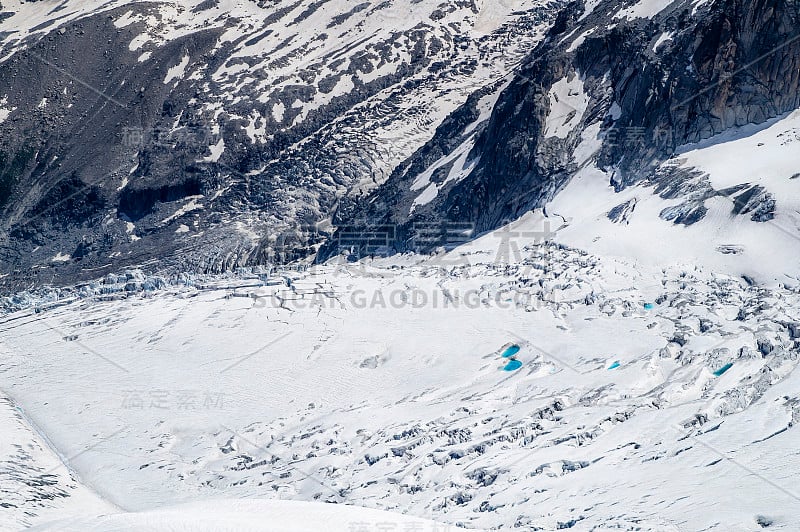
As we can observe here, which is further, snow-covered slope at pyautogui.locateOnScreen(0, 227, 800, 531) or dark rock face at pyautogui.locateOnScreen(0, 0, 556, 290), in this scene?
dark rock face at pyautogui.locateOnScreen(0, 0, 556, 290)

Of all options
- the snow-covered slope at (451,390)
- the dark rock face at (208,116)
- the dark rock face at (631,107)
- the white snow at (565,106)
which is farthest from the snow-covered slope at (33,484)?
the white snow at (565,106)

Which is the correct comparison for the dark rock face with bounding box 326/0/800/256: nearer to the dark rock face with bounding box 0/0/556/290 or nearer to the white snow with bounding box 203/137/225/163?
the dark rock face with bounding box 0/0/556/290

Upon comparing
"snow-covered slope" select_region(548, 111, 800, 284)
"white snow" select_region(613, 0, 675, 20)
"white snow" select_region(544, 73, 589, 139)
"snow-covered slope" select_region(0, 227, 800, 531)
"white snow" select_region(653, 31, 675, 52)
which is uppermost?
"white snow" select_region(613, 0, 675, 20)

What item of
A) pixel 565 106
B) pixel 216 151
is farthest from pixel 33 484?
pixel 216 151

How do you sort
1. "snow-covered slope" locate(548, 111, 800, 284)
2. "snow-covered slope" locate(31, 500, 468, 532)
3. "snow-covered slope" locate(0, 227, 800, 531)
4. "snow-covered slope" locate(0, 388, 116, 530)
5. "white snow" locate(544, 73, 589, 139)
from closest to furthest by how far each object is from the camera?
1. "snow-covered slope" locate(31, 500, 468, 532)
2. "snow-covered slope" locate(0, 227, 800, 531)
3. "snow-covered slope" locate(0, 388, 116, 530)
4. "snow-covered slope" locate(548, 111, 800, 284)
5. "white snow" locate(544, 73, 589, 139)

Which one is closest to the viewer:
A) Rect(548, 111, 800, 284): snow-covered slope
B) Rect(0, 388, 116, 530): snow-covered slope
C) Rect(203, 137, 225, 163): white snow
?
Rect(0, 388, 116, 530): snow-covered slope

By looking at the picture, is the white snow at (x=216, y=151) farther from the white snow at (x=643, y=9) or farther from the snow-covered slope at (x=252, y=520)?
the snow-covered slope at (x=252, y=520)

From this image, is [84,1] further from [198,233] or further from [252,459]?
[252,459]

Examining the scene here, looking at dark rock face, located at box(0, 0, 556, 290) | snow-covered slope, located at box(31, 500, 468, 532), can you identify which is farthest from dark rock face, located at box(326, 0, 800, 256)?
snow-covered slope, located at box(31, 500, 468, 532)
